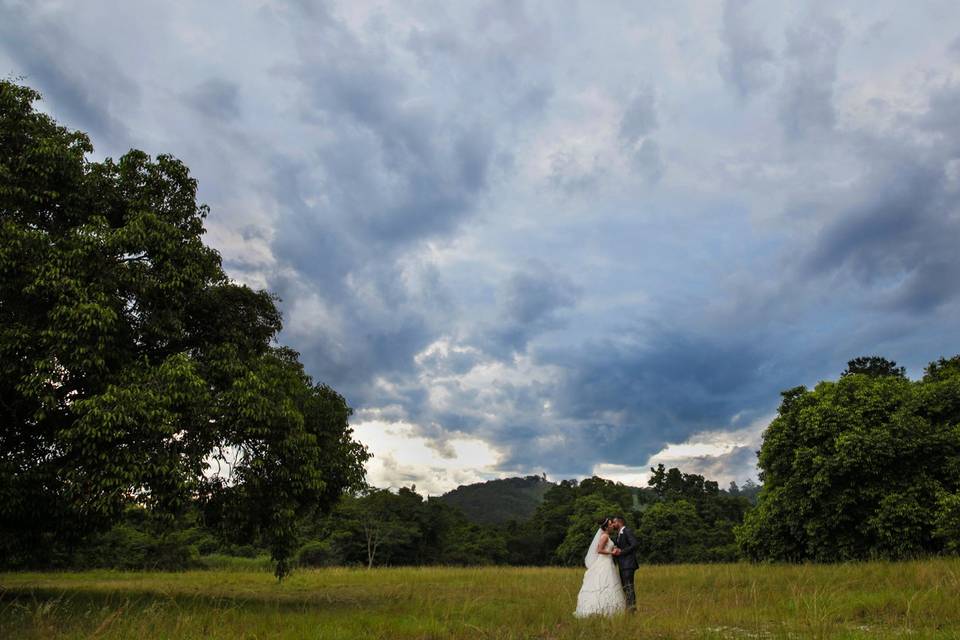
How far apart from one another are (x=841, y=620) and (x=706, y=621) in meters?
A: 3.24

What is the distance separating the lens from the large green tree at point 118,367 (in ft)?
37.0

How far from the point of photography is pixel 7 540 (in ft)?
41.2

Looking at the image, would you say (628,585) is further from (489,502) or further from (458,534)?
Result: (489,502)

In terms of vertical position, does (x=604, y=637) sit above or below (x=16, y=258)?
below

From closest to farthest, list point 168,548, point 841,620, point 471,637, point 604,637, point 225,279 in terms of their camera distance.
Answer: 1. point 604,637
2. point 471,637
3. point 841,620
4. point 225,279
5. point 168,548

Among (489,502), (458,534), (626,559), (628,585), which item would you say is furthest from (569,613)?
(489,502)

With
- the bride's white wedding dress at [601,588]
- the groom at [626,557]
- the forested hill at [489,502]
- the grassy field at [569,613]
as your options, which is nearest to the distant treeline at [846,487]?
the grassy field at [569,613]

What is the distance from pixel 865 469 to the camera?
73.0 ft

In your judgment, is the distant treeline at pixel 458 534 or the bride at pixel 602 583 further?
the distant treeline at pixel 458 534

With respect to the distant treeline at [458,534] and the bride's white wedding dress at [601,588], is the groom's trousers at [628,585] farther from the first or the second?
the distant treeline at [458,534]

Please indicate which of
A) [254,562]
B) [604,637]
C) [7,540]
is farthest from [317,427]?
[254,562]

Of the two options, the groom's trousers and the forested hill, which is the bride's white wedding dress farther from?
the forested hill

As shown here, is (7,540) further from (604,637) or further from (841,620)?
(841,620)

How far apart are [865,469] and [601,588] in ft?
53.0
